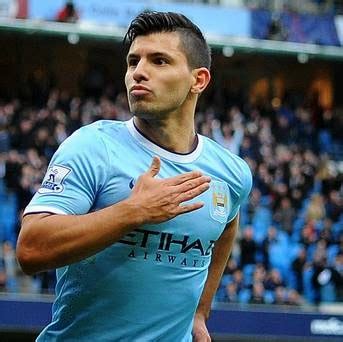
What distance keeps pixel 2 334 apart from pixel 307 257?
20.9ft

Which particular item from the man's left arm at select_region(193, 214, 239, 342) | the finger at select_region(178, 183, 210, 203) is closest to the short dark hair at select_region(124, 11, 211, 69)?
the finger at select_region(178, 183, 210, 203)

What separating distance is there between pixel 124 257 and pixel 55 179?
1.38ft

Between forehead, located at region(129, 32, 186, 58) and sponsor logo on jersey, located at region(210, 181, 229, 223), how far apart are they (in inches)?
22.3

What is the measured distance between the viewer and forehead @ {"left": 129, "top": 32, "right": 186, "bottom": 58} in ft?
13.3

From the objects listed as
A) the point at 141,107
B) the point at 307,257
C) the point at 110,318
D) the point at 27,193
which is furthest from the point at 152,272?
the point at 307,257

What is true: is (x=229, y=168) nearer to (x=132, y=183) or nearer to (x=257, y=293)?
(x=132, y=183)

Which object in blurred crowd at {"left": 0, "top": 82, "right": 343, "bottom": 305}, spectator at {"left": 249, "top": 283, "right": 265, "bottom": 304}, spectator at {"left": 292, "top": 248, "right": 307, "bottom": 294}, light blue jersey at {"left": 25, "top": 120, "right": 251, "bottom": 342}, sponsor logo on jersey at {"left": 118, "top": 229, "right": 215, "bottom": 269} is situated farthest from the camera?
spectator at {"left": 292, "top": 248, "right": 307, "bottom": 294}

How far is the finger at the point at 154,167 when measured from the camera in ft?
12.4

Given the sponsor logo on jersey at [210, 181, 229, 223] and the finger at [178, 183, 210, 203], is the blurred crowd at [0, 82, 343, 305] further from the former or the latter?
the finger at [178, 183, 210, 203]

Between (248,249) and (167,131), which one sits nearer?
(167,131)

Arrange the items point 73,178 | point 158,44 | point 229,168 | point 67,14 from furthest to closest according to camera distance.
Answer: point 67,14 < point 229,168 < point 158,44 < point 73,178

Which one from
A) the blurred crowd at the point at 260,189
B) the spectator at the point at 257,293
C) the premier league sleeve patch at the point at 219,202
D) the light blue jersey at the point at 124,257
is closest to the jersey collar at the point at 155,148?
the light blue jersey at the point at 124,257

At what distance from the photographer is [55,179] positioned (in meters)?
3.76

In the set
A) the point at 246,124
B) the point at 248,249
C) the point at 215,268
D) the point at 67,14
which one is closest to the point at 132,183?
the point at 215,268
